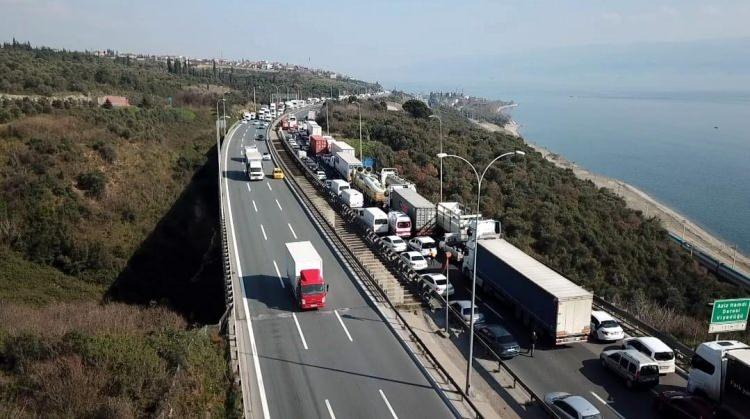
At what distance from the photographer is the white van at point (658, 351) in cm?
1897

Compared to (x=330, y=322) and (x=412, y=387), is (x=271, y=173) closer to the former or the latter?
(x=330, y=322)

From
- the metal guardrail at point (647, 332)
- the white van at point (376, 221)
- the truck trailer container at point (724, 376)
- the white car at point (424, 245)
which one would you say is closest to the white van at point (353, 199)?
the white van at point (376, 221)

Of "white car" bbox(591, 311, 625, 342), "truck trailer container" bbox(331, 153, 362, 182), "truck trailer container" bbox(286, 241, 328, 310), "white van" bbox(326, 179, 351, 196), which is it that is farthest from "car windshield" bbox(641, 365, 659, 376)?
"truck trailer container" bbox(331, 153, 362, 182)

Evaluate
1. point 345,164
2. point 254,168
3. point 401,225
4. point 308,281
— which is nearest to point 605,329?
point 308,281

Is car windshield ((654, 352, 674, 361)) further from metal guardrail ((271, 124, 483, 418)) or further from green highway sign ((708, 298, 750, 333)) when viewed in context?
metal guardrail ((271, 124, 483, 418))

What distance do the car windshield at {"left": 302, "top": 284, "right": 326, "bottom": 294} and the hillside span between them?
4148 millimetres

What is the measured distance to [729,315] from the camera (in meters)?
19.8

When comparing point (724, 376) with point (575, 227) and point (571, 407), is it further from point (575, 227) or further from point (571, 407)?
point (575, 227)

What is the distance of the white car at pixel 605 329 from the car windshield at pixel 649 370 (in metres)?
3.37

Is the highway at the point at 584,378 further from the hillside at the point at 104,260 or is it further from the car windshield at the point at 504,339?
the hillside at the point at 104,260

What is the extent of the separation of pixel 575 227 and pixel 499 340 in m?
29.1

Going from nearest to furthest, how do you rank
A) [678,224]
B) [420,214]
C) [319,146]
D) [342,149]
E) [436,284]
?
[436,284]
[420,214]
[342,149]
[319,146]
[678,224]

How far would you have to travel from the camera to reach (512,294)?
2373cm

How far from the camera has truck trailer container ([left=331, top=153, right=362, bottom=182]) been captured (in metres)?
47.8
